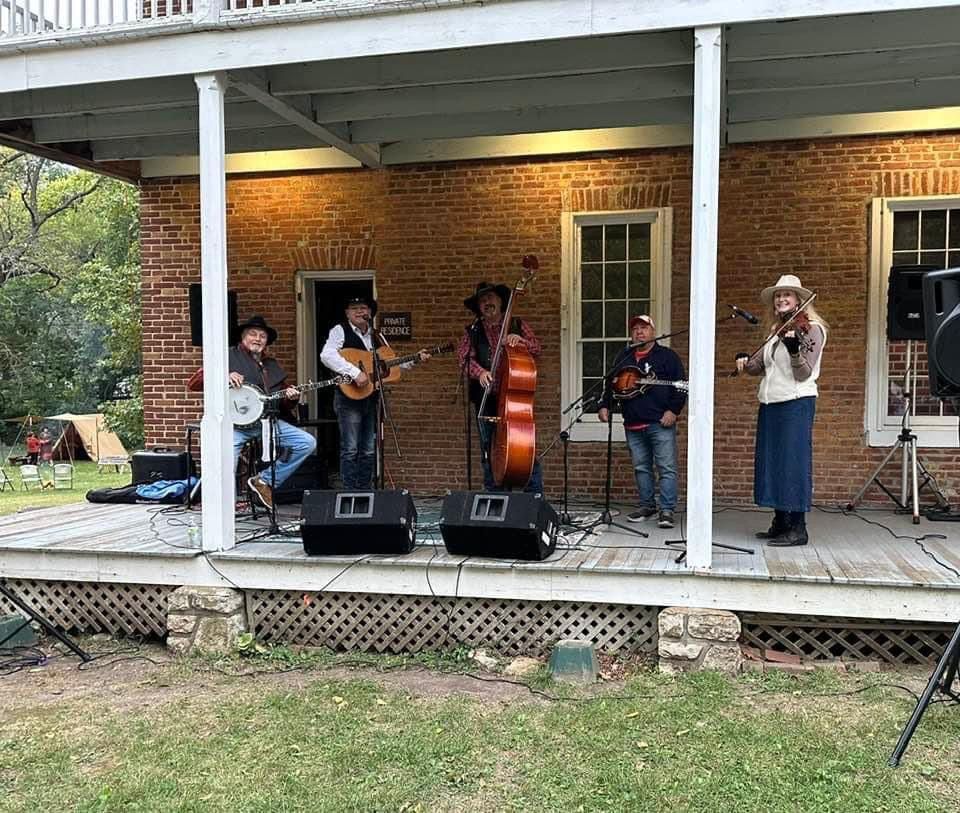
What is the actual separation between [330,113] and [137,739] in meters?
4.10

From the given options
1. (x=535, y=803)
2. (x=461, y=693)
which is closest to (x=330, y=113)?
(x=461, y=693)

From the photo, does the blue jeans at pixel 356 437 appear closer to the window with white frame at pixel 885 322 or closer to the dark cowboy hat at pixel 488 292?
the dark cowboy hat at pixel 488 292

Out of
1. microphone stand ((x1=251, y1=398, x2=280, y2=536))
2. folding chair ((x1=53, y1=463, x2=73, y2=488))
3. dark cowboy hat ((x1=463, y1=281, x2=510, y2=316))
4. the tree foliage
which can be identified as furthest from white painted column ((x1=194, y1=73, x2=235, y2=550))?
the tree foliage

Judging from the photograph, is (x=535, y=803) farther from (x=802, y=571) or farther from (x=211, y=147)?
(x=211, y=147)

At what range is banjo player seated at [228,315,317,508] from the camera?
18.5 ft

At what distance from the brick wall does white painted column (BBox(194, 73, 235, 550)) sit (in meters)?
2.55

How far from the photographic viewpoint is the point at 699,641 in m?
4.18

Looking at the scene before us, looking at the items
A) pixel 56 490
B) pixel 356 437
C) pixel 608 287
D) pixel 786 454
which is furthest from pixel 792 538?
pixel 56 490

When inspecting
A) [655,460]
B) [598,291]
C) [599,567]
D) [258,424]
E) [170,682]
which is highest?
[598,291]

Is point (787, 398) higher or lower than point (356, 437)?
higher

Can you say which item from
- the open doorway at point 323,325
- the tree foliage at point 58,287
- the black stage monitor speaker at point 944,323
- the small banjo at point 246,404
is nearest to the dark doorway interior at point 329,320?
the open doorway at point 323,325

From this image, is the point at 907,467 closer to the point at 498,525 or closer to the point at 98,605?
the point at 498,525

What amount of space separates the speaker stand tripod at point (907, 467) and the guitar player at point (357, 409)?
3.39 m

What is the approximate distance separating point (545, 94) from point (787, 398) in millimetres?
2482
